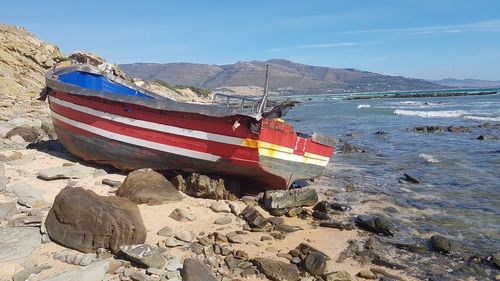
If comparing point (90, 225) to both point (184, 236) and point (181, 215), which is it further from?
point (181, 215)

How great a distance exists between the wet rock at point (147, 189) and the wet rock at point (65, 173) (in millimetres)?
1606

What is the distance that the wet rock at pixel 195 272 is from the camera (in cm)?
491

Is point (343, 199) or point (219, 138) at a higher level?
point (219, 138)

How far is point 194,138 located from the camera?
8.38m

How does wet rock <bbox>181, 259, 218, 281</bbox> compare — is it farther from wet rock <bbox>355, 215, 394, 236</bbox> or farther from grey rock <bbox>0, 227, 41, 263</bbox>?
wet rock <bbox>355, 215, 394, 236</bbox>

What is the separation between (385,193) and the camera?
1045cm

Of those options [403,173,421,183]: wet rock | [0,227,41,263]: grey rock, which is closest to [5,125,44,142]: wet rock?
[0,227,41,263]: grey rock

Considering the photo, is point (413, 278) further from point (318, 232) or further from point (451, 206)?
point (451, 206)

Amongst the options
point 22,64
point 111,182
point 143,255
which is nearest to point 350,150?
point 111,182

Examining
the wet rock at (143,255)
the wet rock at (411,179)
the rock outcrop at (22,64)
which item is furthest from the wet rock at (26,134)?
the wet rock at (411,179)

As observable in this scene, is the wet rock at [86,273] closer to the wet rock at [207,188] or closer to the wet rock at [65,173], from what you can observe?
the wet rock at [207,188]

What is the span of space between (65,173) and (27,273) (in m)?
4.13

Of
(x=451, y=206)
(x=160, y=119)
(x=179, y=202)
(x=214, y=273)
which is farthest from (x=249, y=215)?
(x=451, y=206)

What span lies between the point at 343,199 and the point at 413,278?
420 centimetres
